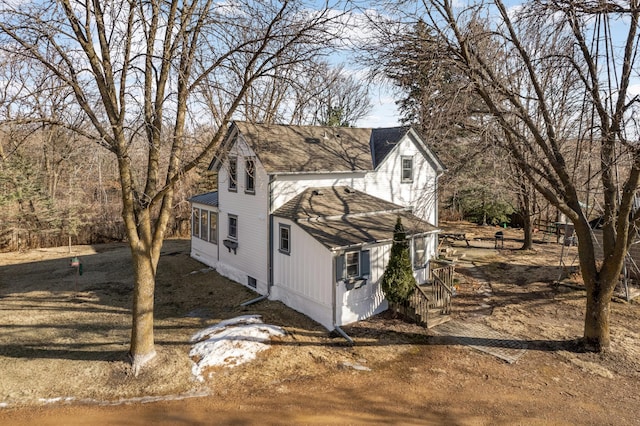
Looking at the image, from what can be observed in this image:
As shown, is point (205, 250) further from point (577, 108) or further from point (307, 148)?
point (577, 108)

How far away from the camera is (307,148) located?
17.2 meters

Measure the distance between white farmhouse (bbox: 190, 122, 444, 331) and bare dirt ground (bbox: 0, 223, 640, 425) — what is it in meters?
1.06

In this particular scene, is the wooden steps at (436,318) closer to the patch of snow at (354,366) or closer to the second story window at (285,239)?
the patch of snow at (354,366)

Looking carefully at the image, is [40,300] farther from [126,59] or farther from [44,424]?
[126,59]

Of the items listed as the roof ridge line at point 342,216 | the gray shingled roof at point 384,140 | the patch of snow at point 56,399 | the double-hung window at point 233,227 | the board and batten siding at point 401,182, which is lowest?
the patch of snow at point 56,399

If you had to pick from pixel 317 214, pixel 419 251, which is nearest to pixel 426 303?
pixel 419 251

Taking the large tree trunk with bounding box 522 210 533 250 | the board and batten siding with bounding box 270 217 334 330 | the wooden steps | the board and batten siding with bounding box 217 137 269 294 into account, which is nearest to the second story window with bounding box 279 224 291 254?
the board and batten siding with bounding box 270 217 334 330

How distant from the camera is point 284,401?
8.40m

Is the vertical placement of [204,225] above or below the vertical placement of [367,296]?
above

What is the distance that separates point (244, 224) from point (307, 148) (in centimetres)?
428

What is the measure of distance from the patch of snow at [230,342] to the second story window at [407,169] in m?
10.5

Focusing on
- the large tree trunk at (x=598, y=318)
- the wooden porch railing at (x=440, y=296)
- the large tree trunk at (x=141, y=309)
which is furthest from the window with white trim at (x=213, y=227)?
the large tree trunk at (x=598, y=318)

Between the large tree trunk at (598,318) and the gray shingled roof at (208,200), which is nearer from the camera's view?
the large tree trunk at (598,318)

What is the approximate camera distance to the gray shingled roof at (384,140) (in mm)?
18612
